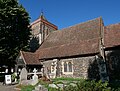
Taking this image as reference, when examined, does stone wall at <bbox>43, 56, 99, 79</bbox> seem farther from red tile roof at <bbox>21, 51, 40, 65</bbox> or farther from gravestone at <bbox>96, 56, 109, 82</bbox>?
red tile roof at <bbox>21, 51, 40, 65</bbox>


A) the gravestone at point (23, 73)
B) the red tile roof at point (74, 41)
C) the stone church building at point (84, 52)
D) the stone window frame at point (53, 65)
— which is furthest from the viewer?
the stone window frame at point (53, 65)

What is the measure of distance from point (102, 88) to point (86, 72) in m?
14.1

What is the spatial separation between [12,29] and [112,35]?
15.5 m

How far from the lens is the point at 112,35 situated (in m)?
22.2

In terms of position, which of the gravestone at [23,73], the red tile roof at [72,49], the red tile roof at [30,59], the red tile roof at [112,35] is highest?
the red tile roof at [112,35]

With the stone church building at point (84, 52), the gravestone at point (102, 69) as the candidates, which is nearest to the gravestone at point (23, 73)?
the stone church building at point (84, 52)

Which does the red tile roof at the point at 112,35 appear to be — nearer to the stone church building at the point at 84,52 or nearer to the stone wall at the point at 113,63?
the stone church building at the point at 84,52

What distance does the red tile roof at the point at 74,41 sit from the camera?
2157cm

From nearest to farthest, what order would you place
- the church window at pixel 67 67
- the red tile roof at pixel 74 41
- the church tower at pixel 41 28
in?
the red tile roof at pixel 74 41
the church window at pixel 67 67
the church tower at pixel 41 28

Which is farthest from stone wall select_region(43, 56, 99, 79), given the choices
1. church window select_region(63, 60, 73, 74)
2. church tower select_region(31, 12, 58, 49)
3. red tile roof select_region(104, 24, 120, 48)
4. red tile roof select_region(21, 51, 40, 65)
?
church tower select_region(31, 12, 58, 49)

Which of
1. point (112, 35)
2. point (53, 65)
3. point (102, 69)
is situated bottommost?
point (102, 69)

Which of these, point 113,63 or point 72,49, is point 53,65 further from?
point 113,63

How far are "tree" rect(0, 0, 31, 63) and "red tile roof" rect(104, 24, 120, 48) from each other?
12.6 meters

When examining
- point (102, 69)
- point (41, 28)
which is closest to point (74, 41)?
point (102, 69)
